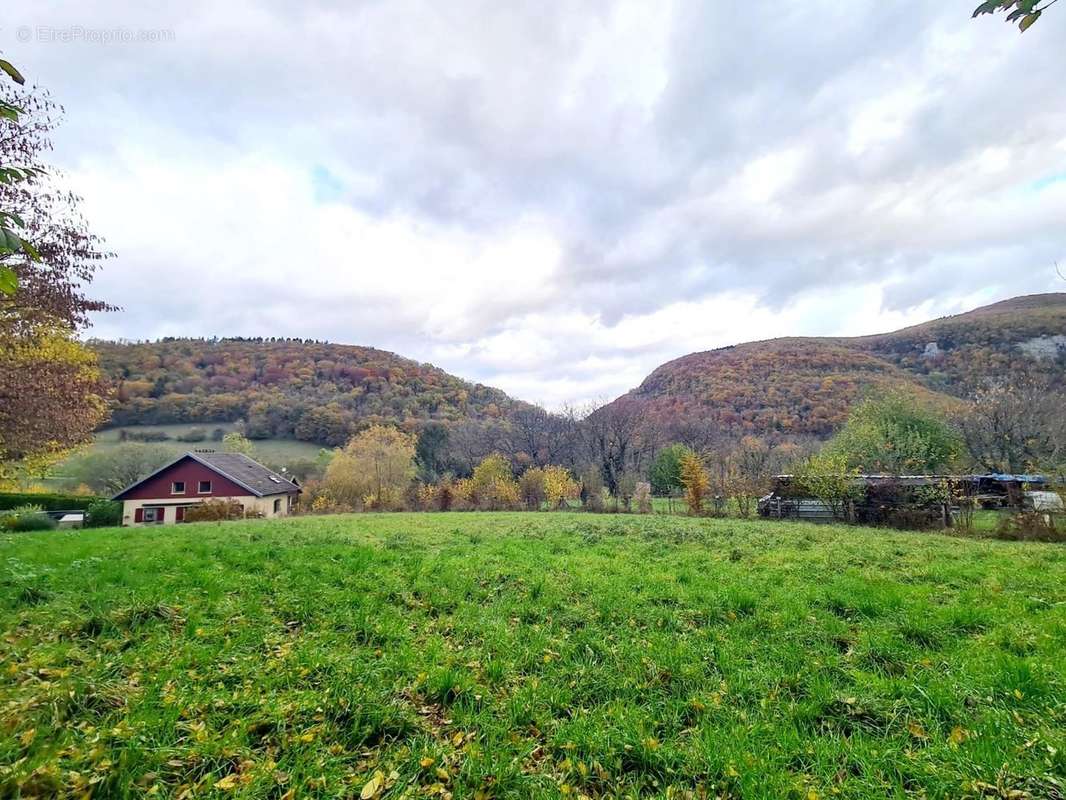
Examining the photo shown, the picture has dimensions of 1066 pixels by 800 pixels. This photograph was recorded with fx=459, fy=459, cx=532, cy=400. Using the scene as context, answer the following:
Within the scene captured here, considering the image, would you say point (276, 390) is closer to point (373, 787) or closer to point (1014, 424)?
point (373, 787)

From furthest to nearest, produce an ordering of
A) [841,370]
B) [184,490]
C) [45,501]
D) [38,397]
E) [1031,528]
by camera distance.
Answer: [841,370] → [184,490] → [45,501] → [1031,528] → [38,397]

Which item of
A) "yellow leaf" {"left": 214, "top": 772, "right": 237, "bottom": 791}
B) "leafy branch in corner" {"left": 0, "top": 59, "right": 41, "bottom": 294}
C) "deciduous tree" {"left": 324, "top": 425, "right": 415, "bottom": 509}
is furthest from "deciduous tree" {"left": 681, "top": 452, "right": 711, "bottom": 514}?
"leafy branch in corner" {"left": 0, "top": 59, "right": 41, "bottom": 294}

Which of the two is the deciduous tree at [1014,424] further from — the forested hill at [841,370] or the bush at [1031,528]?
the bush at [1031,528]

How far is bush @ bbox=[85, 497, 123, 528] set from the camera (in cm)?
2394

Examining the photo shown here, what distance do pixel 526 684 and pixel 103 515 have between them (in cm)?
A: 3069

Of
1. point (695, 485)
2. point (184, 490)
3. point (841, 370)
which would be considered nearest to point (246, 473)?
point (184, 490)

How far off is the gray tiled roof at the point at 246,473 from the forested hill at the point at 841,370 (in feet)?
105

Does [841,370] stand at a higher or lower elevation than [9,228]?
higher

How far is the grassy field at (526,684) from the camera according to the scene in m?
2.81

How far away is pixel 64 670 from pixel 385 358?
71.6 m

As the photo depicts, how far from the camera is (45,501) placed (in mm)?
27453

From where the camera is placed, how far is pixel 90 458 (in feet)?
132

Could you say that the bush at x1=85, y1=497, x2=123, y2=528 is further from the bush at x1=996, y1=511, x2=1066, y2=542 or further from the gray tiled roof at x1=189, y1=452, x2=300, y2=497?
the bush at x1=996, y1=511, x2=1066, y2=542

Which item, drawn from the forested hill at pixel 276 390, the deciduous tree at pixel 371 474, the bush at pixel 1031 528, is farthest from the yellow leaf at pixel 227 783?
the forested hill at pixel 276 390
